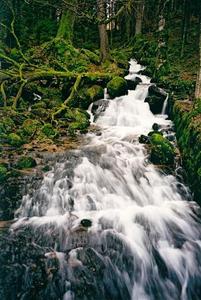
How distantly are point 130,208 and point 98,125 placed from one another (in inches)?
198

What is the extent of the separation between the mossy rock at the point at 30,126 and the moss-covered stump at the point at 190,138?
13.7 feet

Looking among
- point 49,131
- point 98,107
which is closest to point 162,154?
point 49,131

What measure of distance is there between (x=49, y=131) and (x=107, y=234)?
458cm

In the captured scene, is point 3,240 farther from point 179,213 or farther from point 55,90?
point 55,90

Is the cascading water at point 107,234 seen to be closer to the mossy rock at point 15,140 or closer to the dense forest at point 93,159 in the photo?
the dense forest at point 93,159

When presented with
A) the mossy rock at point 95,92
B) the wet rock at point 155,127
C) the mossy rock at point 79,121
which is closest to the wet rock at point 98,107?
the mossy rock at point 95,92

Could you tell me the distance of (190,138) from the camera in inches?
344

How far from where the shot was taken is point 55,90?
1307cm

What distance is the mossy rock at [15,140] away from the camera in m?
9.48

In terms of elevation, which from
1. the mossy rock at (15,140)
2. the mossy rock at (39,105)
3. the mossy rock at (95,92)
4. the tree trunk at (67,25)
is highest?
the tree trunk at (67,25)

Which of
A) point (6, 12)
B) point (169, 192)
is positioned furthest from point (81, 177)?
point (6, 12)

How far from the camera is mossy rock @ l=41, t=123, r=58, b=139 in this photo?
10.2 meters

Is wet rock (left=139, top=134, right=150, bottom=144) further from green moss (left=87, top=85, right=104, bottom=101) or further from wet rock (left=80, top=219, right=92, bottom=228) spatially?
wet rock (left=80, top=219, right=92, bottom=228)

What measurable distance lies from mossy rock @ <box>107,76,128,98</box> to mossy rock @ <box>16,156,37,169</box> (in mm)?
5804
